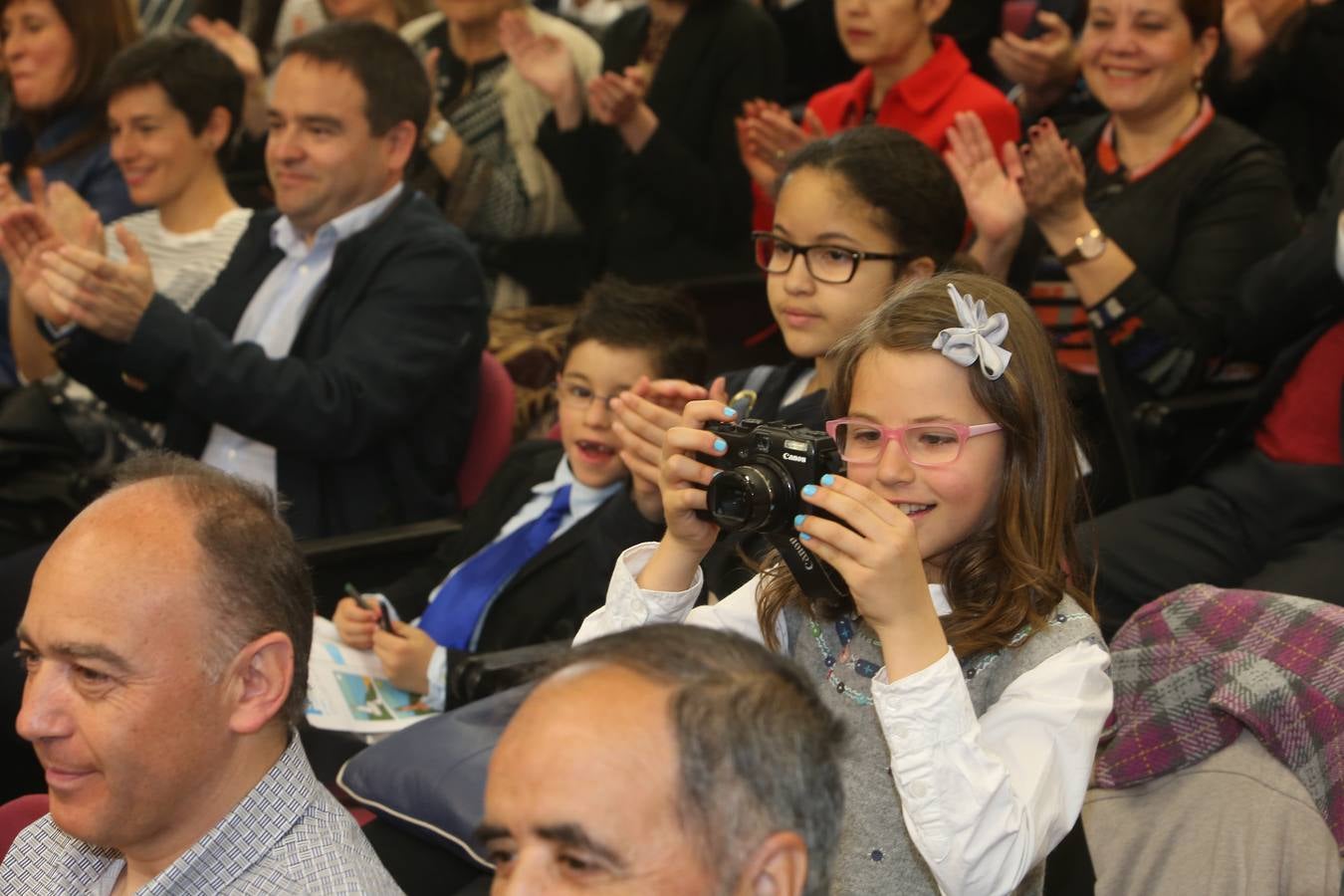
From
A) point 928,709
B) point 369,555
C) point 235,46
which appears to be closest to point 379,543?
point 369,555

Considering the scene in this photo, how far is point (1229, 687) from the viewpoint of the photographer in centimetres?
185

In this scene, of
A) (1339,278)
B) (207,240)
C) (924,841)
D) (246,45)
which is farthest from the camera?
(246,45)

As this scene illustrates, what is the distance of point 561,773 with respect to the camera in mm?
1120

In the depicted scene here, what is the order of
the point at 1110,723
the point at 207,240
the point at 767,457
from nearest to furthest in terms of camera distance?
the point at 767,457, the point at 1110,723, the point at 207,240

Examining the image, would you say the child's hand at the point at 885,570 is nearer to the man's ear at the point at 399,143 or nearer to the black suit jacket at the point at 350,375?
the black suit jacket at the point at 350,375

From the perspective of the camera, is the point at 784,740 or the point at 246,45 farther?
the point at 246,45

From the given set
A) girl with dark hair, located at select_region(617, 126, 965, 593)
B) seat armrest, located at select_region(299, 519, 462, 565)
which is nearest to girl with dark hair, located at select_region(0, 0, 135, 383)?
seat armrest, located at select_region(299, 519, 462, 565)

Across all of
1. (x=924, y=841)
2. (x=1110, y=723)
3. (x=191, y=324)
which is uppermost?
(x=191, y=324)

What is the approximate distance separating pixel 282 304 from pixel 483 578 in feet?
2.76

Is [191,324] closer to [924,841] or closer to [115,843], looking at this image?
[115,843]

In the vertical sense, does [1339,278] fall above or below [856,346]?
below

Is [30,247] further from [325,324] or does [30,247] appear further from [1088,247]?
[1088,247]

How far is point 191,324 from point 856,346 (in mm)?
1536

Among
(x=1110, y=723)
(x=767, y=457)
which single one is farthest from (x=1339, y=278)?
(x=767, y=457)
